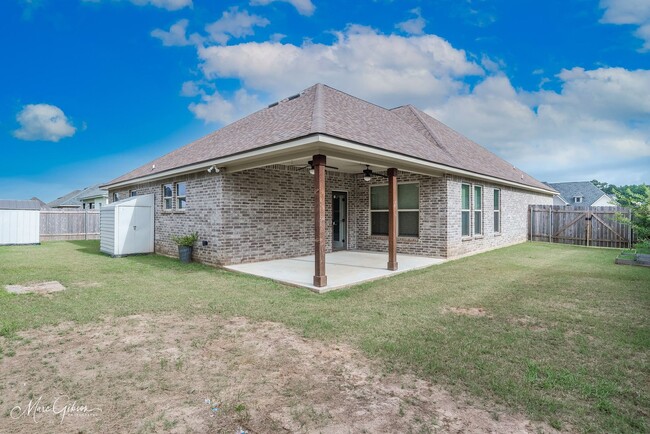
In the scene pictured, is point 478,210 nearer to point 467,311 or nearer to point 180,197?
point 467,311

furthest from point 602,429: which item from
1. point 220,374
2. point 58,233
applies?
point 58,233

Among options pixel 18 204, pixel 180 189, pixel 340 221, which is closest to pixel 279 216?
pixel 340 221

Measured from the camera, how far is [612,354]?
3494mm

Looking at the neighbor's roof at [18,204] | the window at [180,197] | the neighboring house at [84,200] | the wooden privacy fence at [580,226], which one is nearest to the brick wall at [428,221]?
the window at [180,197]

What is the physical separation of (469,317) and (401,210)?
7021 millimetres

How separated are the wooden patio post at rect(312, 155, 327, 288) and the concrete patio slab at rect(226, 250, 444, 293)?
8.8 inches

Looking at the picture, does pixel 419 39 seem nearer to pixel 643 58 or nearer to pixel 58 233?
pixel 643 58

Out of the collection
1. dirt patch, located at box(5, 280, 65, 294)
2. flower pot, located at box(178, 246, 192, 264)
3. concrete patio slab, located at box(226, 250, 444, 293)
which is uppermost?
flower pot, located at box(178, 246, 192, 264)

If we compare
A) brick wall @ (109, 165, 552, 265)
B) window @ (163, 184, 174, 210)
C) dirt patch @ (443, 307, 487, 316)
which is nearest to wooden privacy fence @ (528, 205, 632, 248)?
brick wall @ (109, 165, 552, 265)

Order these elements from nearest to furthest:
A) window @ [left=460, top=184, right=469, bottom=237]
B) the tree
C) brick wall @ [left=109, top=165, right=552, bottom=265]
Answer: brick wall @ [left=109, top=165, right=552, bottom=265]
the tree
window @ [left=460, top=184, right=469, bottom=237]

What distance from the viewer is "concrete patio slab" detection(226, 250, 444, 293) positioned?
7.15 metres

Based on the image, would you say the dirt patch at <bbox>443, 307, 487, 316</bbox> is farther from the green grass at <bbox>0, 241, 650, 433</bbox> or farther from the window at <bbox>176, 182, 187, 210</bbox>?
the window at <bbox>176, 182, 187, 210</bbox>

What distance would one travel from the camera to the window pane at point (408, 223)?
1125 cm

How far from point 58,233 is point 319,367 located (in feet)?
70.5
